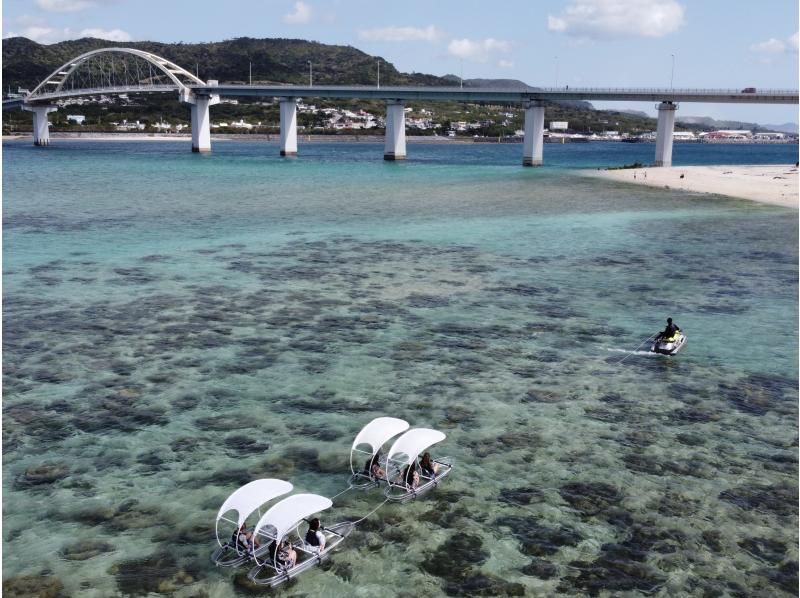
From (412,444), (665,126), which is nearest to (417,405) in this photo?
(412,444)

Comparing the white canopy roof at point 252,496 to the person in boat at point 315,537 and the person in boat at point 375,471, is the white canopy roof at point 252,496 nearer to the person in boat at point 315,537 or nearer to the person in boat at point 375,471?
the person in boat at point 315,537

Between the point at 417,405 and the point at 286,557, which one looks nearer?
the point at 286,557

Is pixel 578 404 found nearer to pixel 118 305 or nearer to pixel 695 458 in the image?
pixel 695 458

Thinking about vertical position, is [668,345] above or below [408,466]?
above

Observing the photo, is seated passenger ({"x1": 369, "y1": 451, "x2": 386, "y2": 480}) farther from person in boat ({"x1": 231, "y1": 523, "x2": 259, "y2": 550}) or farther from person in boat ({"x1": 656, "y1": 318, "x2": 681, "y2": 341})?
person in boat ({"x1": 656, "y1": 318, "x2": 681, "y2": 341})

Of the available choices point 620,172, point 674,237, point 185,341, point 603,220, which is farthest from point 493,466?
point 620,172

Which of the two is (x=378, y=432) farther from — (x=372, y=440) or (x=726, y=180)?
(x=726, y=180)

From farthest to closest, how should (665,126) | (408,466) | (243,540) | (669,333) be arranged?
Answer: (665,126) → (669,333) → (408,466) → (243,540)

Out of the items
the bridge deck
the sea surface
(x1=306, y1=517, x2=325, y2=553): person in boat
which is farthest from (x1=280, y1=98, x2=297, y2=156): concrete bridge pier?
(x1=306, y1=517, x2=325, y2=553): person in boat

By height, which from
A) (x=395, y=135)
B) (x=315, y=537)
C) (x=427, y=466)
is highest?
(x=395, y=135)
